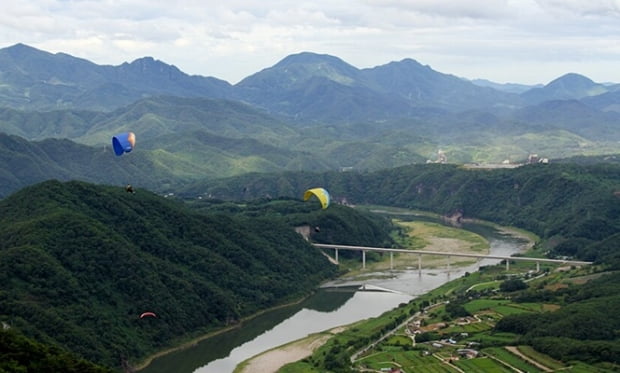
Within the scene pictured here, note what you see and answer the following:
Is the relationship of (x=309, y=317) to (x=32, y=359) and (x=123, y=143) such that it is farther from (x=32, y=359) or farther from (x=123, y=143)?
(x=32, y=359)

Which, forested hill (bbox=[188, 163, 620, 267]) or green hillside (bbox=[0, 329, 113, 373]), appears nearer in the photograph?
green hillside (bbox=[0, 329, 113, 373])

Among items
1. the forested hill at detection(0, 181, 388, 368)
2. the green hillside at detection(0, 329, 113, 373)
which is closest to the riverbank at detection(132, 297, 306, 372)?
the forested hill at detection(0, 181, 388, 368)

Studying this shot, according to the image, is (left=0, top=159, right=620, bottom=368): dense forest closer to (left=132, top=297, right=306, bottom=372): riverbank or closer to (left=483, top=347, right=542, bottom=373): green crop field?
(left=132, top=297, right=306, bottom=372): riverbank

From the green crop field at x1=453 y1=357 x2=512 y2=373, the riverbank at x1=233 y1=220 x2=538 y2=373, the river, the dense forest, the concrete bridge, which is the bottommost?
the river

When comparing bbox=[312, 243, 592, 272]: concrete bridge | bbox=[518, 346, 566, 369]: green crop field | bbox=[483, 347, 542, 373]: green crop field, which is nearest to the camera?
bbox=[483, 347, 542, 373]: green crop field

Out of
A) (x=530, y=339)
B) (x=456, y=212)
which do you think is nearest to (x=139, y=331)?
(x=530, y=339)

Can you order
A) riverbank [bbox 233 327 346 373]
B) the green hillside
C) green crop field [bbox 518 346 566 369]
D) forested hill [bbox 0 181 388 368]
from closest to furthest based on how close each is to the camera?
the green hillside < green crop field [bbox 518 346 566 369] < forested hill [bbox 0 181 388 368] < riverbank [bbox 233 327 346 373]
